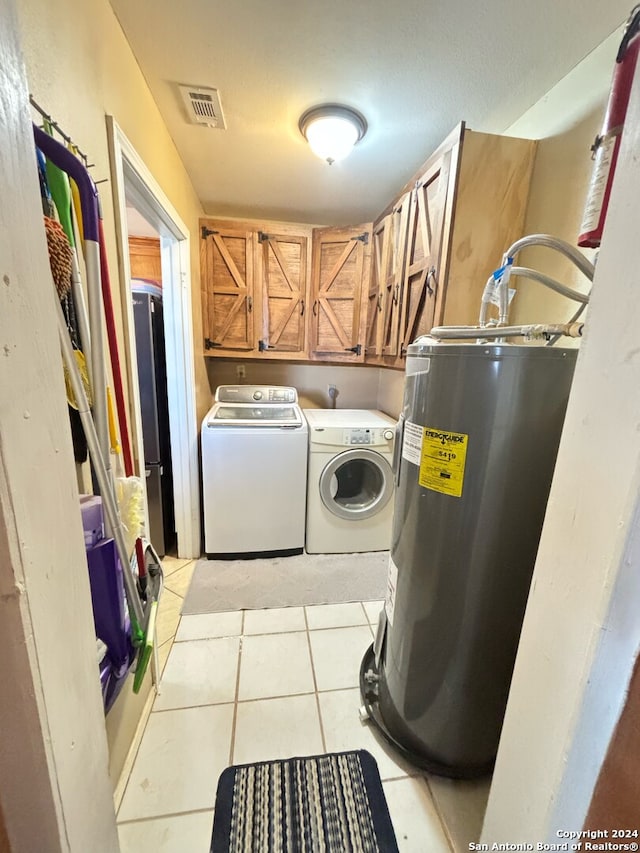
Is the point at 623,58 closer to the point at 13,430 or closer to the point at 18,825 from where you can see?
the point at 13,430

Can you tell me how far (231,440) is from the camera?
204cm

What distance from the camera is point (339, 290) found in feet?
8.21

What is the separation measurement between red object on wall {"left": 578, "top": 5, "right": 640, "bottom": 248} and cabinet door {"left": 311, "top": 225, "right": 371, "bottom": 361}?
169cm

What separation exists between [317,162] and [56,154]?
1.63 m

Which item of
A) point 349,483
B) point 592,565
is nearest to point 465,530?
point 592,565

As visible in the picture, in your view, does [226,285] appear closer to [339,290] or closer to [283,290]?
[283,290]

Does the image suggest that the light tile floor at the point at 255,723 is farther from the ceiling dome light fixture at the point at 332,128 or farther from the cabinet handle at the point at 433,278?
the ceiling dome light fixture at the point at 332,128

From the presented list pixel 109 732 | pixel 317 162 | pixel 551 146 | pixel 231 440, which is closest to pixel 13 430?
pixel 109 732

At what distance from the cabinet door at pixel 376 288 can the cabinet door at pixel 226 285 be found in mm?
870

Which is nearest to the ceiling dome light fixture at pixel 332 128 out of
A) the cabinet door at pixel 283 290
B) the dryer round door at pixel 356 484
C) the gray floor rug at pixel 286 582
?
the cabinet door at pixel 283 290

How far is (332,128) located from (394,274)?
757 millimetres

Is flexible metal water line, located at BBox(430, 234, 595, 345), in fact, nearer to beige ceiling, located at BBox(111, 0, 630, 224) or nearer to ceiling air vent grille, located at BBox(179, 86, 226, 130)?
beige ceiling, located at BBox(111, 0, 630, 224)

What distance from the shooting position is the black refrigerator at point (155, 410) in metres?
1.89

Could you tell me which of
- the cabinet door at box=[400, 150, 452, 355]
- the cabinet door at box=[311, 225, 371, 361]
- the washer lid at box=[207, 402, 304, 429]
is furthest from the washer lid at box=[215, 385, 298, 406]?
the cabinet door at box=[400, 150, 452, 355]
